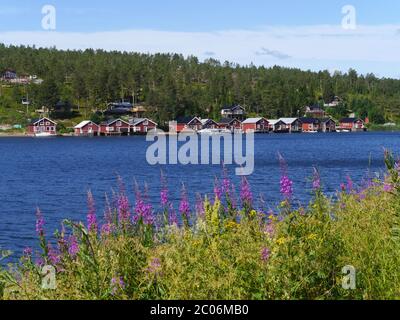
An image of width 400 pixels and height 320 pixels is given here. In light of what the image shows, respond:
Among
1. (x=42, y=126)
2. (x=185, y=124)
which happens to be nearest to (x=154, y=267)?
(x=42, y=126)

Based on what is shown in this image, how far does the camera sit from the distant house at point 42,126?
17412 cm

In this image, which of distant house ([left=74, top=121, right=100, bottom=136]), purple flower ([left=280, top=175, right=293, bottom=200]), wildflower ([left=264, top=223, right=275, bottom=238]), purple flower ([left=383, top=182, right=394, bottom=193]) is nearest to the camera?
wildflower ([left=264, top=223, right=275, bottom=238])

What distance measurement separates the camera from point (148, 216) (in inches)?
419

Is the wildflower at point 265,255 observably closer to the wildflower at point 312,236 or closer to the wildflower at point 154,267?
the wildflower at point 312,236

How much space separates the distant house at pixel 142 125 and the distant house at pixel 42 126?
76.5 ft

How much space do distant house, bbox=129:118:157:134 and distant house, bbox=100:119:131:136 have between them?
5.28 feet

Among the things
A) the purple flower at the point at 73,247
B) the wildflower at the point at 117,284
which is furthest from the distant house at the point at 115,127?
the wildflower at the point at 117,284

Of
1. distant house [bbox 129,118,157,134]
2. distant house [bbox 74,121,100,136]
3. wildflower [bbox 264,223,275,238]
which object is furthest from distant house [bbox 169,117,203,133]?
wildflower [bbox 264,223,275,238]

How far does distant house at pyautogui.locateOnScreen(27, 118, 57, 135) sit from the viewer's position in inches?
6855

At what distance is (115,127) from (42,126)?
74.4 ft

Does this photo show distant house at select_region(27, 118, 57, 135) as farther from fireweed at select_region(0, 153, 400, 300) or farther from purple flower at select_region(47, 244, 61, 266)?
fireweed at select_region(0, 153, 400, 300)
